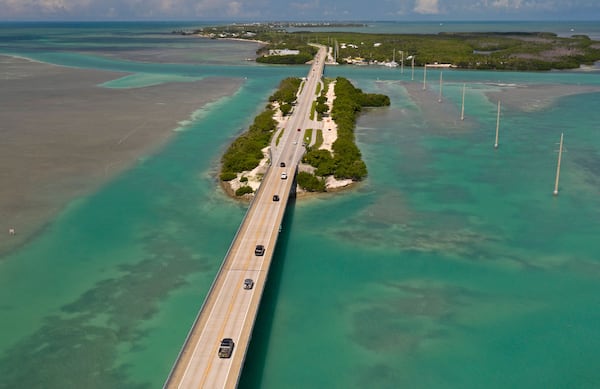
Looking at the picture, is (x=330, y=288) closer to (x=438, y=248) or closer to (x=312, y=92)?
(x=438, y=248)

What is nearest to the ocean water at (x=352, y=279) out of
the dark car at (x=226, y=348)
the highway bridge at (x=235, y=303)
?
the highway bridge at (x=235, y=303)

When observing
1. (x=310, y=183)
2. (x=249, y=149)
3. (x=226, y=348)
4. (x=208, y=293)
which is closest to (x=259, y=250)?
(x=208, y=293)

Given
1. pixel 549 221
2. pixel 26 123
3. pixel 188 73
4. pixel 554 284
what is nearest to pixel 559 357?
pixel 554 284

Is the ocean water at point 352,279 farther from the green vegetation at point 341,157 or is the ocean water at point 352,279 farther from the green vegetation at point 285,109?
the green vegetation at point 285,109

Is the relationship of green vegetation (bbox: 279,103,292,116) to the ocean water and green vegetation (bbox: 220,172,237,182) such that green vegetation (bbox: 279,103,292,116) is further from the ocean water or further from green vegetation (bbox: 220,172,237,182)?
green vegetation (bbox: 220,172,237,182)

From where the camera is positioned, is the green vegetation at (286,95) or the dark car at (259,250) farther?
the green vegetation at (286,95)

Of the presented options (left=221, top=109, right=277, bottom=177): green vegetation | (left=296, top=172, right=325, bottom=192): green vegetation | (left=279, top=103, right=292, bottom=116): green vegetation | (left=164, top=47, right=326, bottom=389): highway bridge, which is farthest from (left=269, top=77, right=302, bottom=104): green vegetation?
(left=164, top=47, right=326, bottom=389): highway bridge

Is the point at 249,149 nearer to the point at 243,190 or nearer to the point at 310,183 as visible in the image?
the point at 243,190
